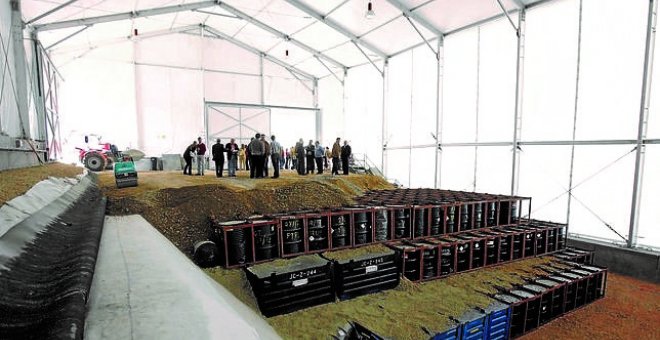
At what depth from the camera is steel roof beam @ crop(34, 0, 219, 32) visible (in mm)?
11230

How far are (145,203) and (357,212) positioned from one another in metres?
4.41

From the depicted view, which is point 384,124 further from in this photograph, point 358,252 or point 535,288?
point 535,288

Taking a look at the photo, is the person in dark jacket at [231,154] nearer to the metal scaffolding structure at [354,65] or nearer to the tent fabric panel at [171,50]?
the metal scaffolding structure at [354,65]

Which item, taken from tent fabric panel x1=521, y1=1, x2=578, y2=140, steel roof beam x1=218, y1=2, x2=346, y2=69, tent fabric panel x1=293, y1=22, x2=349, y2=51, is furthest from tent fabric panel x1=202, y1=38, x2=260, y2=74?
tent fabric panel x1=521, y1=1, x2=578, y2=140

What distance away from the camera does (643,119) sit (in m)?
8.04

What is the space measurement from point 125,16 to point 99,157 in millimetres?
6124

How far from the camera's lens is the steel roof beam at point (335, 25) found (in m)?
14.5

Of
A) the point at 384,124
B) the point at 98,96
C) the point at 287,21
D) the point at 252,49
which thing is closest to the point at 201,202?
the point at 287,21

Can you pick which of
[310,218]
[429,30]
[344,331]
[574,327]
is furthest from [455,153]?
[344,331]

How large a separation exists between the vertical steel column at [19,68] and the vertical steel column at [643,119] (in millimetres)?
Answer: 16016

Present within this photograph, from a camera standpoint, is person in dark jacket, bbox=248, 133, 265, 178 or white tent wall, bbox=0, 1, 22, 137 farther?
person in dark jacket, bbox=248, 133, 265, 178

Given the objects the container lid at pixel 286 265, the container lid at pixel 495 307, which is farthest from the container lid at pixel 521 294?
the container lid at pixel 286 265

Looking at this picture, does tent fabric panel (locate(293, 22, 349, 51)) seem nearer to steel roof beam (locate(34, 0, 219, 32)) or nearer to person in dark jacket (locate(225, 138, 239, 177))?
steel roof beam (locate(34, 0, 219, 32))

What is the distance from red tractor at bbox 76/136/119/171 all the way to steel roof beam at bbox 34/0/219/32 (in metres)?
4.65
